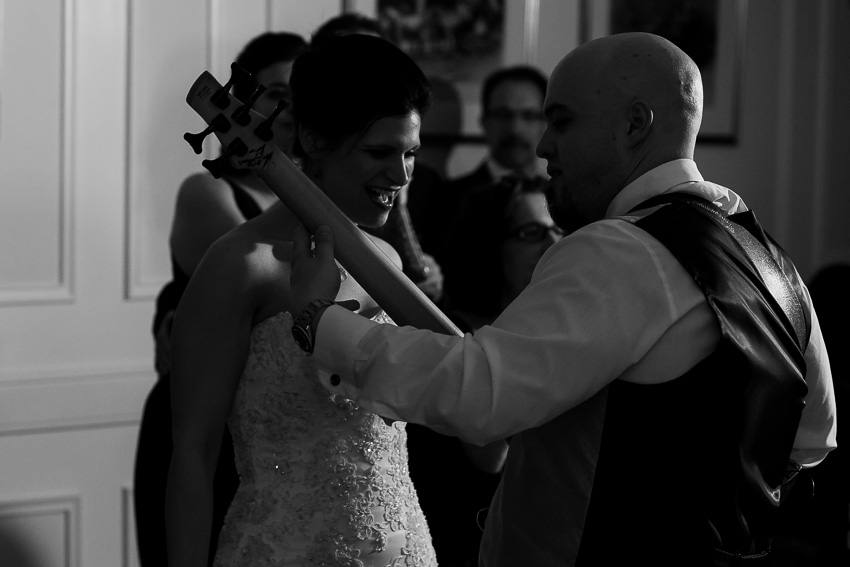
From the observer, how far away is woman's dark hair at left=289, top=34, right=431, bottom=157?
1613 mm

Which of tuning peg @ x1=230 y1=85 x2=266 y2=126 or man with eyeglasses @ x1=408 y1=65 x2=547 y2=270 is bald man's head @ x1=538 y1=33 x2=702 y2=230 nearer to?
tuning peg @ x1=230 y1=85 x2=266 y2=126

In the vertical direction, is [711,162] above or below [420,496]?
above

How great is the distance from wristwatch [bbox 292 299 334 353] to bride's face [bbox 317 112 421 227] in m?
0.30

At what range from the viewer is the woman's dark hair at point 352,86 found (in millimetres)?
1613

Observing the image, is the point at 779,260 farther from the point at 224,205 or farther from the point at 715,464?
the point at 224,205

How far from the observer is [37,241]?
306 centimetres

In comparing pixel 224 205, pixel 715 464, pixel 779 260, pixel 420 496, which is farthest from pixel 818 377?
pixel 224 205

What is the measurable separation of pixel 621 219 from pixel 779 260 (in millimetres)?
276

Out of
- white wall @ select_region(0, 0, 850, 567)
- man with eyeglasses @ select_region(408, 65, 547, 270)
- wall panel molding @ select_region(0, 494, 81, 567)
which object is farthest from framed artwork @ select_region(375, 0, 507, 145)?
wall panel molding @ select_region(0, 494, 81, 567)

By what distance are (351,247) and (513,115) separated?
8.12 feet

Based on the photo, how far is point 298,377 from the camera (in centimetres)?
161

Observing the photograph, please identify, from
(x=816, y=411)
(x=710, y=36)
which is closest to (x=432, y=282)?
(x=816, y=411)

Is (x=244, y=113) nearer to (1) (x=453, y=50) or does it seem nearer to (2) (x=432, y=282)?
(2) (x=432, y=282)

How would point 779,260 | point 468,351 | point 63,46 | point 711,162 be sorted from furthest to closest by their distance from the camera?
point 711,162 < point 63,46 < point 779,260 < point 468,351
